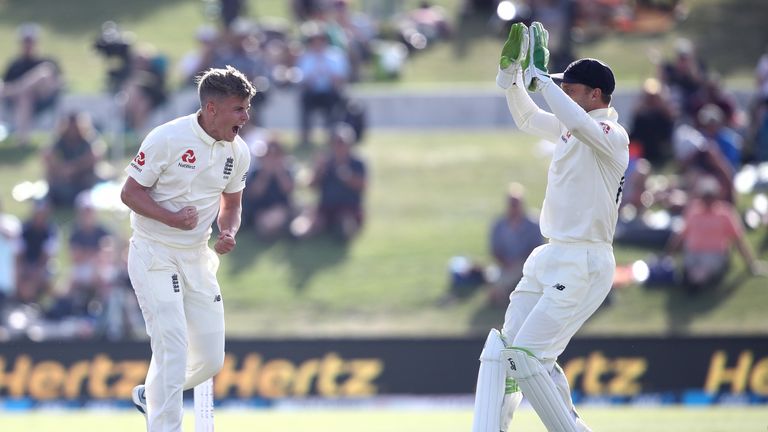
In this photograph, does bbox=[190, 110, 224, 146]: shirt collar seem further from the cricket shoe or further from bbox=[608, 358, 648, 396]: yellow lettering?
bbox=[608, 358, 648, 396]: yellow lettering

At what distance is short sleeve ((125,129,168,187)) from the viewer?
6.36 meters

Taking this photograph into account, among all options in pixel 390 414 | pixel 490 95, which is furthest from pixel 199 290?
pixel 490 95

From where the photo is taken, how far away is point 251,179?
50.8 ft

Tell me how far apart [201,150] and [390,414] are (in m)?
4.91

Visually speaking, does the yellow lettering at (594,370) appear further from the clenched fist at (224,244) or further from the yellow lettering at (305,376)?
the clenched fist at (224,244)

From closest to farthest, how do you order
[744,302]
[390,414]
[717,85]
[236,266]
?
[390,414]
[744,302]
[236,266]
[717,85]

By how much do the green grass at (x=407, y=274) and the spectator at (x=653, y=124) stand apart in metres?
1.45

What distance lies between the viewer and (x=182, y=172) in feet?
21.1

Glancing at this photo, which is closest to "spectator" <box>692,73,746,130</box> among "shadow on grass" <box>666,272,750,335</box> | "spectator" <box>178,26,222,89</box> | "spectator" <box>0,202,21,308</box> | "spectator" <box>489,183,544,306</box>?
"shadow on grass" <box>666,272,750,335</box>

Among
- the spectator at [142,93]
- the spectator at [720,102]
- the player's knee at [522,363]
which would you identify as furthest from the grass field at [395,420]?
the spectator at [142,93]

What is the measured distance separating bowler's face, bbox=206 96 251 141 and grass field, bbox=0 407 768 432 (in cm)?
323

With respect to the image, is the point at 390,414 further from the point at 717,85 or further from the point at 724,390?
the point at 717,85

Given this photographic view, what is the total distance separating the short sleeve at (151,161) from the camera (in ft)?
20.9

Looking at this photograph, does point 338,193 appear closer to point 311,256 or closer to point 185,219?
point 311,256
